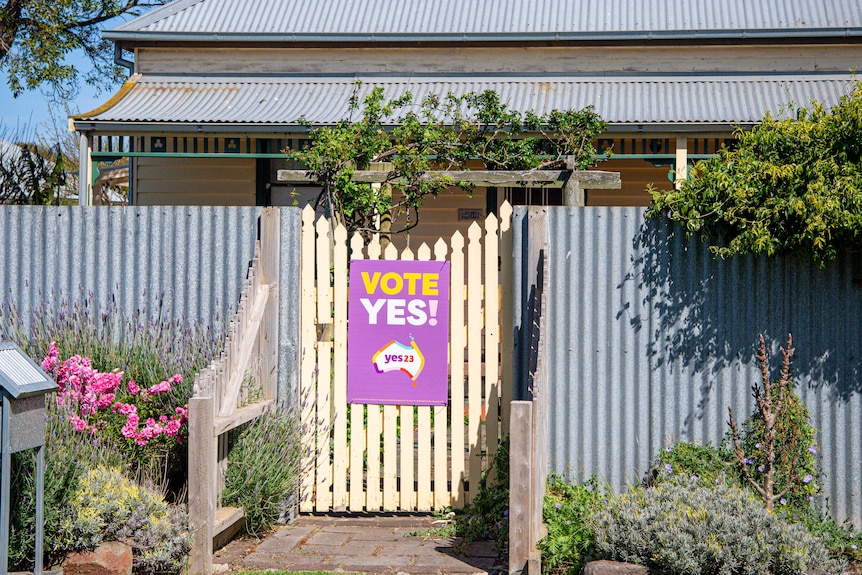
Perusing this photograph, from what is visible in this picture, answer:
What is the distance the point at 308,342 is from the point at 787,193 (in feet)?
10.7

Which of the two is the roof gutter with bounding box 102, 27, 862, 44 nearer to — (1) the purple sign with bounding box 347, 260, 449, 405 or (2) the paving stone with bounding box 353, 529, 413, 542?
(1) the purple sign with bounding box 347, 260, 449, 405

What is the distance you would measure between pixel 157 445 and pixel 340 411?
1264mm

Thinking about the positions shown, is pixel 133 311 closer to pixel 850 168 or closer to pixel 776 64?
pixel 850 168

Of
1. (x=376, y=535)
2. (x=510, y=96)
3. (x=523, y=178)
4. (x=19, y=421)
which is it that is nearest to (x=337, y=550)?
(x=376, y=535)

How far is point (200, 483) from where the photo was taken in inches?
215

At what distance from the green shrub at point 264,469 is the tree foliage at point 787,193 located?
2.86m

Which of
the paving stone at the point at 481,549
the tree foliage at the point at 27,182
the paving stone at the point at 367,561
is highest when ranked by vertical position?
the tree foliage at the point at 27,182

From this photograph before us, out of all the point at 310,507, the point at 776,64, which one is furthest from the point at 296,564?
the point at 776,64

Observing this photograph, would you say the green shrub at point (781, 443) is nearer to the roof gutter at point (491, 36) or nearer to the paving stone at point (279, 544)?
the paving stone at point (279, 544)

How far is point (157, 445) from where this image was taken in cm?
602

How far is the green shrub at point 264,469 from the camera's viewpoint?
606 centimetres

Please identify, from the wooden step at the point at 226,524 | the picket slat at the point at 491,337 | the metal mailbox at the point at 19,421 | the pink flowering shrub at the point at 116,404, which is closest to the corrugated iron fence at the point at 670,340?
the picket slat at the point at 491,337

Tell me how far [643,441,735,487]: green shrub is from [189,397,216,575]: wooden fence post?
2707 millimetres

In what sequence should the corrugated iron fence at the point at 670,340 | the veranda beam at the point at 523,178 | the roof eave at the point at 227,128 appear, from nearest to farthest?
the corrugated iron fence at the point at 670,340
the veranda beam at the point at 523,178
the roof eave at the point at 227,128
